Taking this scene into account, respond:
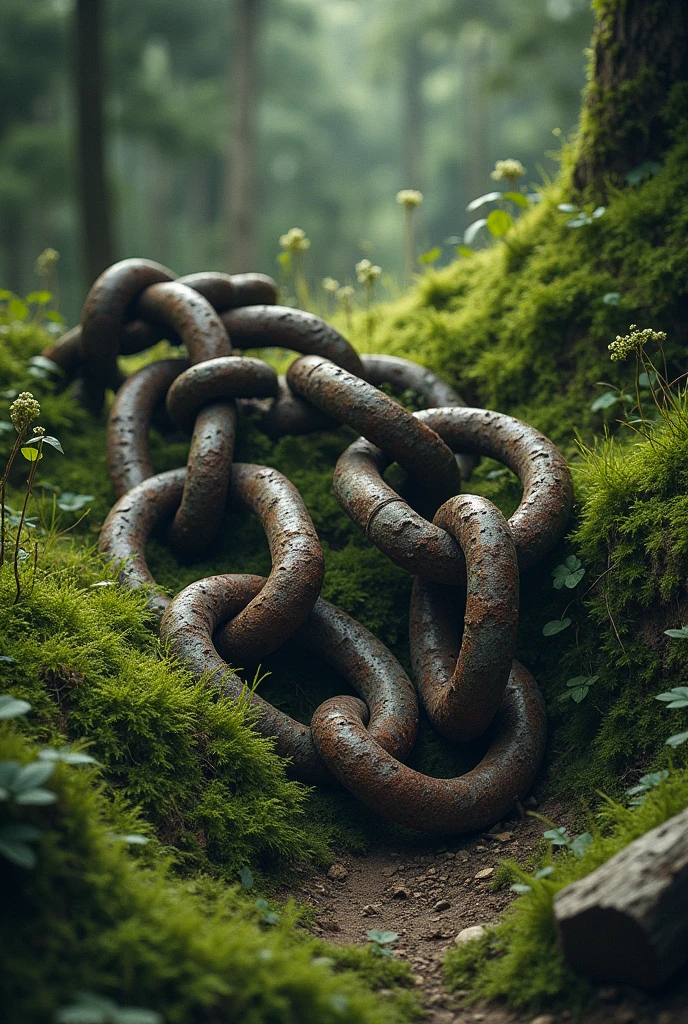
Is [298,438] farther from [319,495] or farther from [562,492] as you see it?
[562,492]

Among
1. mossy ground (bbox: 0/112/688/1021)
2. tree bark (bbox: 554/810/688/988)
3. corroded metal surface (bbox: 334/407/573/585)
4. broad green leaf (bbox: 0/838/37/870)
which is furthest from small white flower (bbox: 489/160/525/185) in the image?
broad green leaf (bbox: 0/838/37/870)

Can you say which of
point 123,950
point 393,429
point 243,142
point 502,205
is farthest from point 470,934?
point 243,142

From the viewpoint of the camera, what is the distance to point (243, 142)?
17.0m

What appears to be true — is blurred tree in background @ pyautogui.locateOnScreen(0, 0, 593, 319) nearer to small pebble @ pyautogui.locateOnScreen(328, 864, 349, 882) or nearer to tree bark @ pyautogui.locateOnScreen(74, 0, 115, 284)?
tree bark @ pyautogui.locateOnScreen(74, 0, 115, 284)

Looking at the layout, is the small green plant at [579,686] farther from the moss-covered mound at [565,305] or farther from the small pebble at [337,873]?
the moss-covered mound at [565,305]

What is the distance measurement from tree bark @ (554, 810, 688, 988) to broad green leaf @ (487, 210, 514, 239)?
345 centimetres

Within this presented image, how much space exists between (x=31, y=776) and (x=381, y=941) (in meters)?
1.16

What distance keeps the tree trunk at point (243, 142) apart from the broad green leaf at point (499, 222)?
11.2 m

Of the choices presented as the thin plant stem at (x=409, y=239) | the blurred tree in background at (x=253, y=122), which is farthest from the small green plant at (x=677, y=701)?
the blurred tree in background at (x=253, y=122)

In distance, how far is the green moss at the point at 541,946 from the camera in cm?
198

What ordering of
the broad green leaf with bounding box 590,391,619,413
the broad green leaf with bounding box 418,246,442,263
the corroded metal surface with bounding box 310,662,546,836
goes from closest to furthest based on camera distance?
1. the corroded metal surface with bounding box 310,662,546,836
2. the broad green leaf with bounding box 590,391,619,413
3. the broad green leaf with bounding box 418,246,442,263

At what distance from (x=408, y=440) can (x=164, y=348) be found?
2620mm

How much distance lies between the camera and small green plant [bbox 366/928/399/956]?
2312 millimetres

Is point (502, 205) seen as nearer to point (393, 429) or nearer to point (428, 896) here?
point (393, 429)
